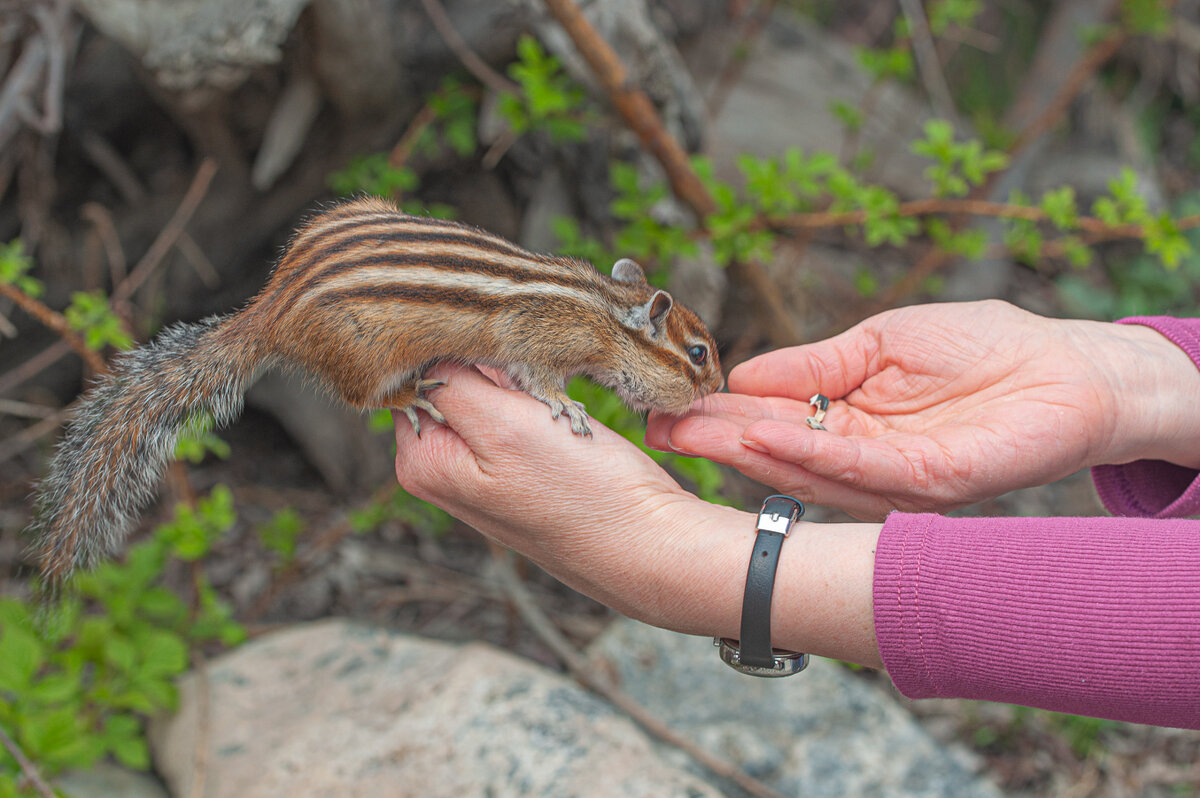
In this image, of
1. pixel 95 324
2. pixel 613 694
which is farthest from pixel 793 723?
pixel 95 324

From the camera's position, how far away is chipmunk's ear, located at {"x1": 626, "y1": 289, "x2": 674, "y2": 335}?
2.36 meters

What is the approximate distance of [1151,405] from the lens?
2129mm

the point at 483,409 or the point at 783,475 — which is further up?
the point at 483,409

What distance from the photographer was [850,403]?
2516 millimetres

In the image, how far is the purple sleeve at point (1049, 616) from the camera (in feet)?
5.11

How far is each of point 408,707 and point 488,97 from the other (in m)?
2.42

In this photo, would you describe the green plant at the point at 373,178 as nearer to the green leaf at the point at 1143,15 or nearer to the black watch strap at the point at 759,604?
the black watch strap at the point at 759,604

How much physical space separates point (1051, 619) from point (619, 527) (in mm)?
826

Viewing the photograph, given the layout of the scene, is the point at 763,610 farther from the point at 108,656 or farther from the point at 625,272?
the point at 108,656

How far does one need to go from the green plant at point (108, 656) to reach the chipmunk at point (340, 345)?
0.29 m

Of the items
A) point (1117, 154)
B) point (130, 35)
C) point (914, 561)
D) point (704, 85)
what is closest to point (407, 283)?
point (914, 561)

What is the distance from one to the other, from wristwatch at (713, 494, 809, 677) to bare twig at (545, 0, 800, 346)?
1761 mm

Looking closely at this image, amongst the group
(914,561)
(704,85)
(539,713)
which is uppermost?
(704,85)

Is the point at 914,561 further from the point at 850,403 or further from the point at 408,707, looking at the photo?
the point at 408,707
